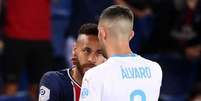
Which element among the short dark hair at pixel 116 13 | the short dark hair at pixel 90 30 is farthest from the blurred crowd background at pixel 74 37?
the short dark hair at pixel 116 13

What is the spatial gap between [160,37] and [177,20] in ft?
0.99

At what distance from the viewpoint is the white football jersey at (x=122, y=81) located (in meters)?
3.12

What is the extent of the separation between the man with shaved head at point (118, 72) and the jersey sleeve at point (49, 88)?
445mm

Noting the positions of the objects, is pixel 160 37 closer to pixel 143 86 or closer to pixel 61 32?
pixel 61 32

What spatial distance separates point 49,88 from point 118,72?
1.91 feet

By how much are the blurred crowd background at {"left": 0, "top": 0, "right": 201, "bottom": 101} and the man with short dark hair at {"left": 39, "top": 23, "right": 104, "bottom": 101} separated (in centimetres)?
279

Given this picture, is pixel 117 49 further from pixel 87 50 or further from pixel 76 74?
pixel 76 74

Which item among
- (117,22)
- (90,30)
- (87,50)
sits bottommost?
(87,50)

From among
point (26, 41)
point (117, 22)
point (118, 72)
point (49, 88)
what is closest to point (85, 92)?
point (118, 72)

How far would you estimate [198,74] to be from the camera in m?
7.94

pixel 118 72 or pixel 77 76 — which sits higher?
pixel 118 72

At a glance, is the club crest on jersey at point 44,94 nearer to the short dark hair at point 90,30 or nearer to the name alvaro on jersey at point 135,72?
the short dark hair at point 90,30

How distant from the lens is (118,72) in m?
3.19

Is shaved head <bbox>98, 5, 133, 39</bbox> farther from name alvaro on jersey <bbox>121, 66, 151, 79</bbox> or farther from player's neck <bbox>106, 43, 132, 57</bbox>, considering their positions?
name alvaro on jersey <bbox>121, 66, 151, 79</bbox>
